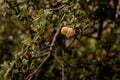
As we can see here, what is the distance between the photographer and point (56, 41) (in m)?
2.29

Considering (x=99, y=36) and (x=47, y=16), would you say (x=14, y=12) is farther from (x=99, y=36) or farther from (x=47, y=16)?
(x=99, y=36)

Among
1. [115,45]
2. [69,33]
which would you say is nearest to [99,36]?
[115,45]

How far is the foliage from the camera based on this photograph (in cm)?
172

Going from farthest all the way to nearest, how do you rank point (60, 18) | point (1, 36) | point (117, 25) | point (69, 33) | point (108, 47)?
point (1, 36), point (117, 25), point (108, 47), point (60, 18), point (69, 33)

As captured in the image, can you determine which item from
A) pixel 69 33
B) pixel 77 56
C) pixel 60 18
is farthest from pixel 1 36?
pixel 69 33

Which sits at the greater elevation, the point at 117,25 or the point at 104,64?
the point at 117,25

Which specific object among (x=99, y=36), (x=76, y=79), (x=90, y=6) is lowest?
(x=76, y=79)

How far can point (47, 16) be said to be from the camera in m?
1.69

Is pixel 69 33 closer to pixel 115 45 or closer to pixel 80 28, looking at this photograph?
pixel 80 28

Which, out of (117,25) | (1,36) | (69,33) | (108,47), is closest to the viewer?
(69,33)

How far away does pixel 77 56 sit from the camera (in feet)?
8.12

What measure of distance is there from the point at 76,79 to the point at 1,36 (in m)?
0.85

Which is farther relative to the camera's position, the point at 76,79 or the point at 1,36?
the point at 1,36

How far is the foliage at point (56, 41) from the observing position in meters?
1.72
